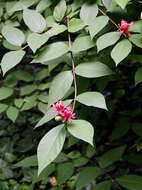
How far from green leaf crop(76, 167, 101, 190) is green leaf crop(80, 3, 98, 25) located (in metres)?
0.69

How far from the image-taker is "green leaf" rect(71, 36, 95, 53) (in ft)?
4.09

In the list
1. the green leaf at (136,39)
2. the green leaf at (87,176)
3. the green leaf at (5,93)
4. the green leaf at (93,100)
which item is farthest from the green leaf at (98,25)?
the green leaf at (5,93)

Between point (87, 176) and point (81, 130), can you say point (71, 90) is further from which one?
point (81, 130)

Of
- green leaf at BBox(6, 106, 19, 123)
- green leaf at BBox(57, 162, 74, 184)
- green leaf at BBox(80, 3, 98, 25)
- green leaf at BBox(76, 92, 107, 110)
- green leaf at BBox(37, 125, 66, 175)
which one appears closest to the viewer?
green leaf at BBox(37, 125, 66, 175)

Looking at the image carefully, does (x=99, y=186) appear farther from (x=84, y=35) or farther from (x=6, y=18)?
(x=6, y=18)

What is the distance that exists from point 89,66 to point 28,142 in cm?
146

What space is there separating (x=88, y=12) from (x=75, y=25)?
0.22 ft

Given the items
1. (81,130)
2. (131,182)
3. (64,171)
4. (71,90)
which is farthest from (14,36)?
(131,182)

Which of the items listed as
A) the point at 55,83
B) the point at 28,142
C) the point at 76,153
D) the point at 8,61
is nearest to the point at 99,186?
the point at 76,153

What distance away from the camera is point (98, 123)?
7.86 ft

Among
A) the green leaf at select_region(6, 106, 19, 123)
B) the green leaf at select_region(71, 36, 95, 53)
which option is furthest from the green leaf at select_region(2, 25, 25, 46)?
the green leaf at select_region(6, 106, 19, 123)

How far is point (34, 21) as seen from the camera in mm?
1329

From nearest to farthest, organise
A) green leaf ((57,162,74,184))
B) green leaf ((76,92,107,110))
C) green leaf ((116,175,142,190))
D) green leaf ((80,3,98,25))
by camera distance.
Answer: green leaf ((76,92,107,110)) < green leaf ((80,3,98,25)) < green leaf ((116,175,142,190)) < green leaf ((57,162,74,184))

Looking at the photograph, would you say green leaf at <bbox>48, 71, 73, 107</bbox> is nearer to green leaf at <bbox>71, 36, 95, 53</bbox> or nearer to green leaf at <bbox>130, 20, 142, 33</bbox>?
green leaf at <bbox>71, 36, 95, 53</bbox>
